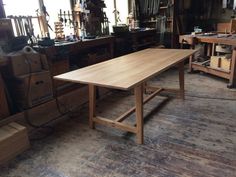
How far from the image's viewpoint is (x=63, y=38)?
135 inches

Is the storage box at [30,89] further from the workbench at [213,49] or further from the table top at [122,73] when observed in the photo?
the workbench at [213,49]

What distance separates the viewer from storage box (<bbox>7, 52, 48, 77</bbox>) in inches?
93.3

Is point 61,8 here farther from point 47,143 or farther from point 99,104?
point 47,143

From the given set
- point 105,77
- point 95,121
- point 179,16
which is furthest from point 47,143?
point 179,16

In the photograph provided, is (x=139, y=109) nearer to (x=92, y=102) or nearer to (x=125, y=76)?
(x=125, y=76)

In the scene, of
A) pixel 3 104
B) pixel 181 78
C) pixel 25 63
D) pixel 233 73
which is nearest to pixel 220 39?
pixel 233 73

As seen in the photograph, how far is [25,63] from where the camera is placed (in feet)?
8.13

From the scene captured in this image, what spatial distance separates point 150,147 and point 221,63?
8.38 ft

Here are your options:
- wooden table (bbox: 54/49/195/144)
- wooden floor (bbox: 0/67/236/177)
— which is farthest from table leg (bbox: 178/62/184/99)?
wooden table (bbox: 54/49/195/144)

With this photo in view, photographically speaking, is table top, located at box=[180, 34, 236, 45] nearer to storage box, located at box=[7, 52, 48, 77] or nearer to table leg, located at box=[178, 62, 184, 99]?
table leg, located at box=[178, 62, 184, 99]

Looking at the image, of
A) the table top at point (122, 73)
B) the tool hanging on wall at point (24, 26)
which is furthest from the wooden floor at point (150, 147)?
the tool hanging on wall at point (24, 26)

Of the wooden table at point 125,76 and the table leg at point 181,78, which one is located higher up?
the wooden table at point 125,76

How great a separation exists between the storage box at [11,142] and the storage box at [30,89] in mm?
369

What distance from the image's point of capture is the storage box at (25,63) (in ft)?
7.77
